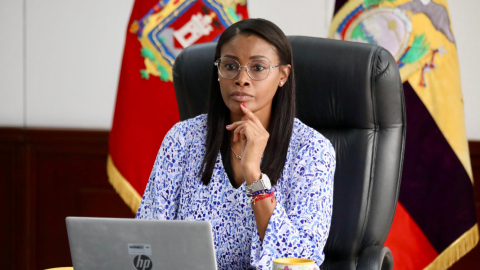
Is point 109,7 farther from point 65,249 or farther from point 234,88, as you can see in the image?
point 234,88

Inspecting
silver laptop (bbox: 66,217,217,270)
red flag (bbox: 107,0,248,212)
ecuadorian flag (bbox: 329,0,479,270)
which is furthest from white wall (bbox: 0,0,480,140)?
silver laptop (bbox: 66,217,217,270)

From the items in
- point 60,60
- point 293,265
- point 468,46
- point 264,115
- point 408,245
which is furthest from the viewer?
point 60,60

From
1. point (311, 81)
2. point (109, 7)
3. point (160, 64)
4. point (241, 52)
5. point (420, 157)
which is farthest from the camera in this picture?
point (109, 7)

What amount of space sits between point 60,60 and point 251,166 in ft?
7.14

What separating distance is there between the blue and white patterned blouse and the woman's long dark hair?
0.03 meters

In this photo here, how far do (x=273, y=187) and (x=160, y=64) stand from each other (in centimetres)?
127

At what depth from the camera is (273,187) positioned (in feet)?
4.72

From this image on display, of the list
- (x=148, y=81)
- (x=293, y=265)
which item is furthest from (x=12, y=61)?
(x=293, y=265)

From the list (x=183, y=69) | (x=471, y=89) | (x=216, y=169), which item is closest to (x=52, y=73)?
(x=183, y=69)

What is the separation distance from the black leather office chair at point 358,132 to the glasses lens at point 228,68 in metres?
0.24

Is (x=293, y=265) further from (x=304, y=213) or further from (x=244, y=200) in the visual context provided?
(x=244, y=200)

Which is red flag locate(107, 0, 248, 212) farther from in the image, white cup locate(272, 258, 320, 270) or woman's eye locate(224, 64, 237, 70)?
white cup locate(272, 258, 320, 270)

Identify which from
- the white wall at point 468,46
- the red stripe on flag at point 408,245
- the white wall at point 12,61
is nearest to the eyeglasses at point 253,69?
the red stripe on flag at point 408,245

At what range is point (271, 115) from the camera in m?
1.55
